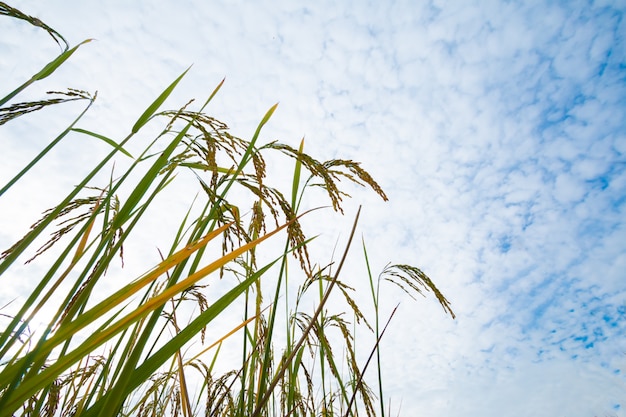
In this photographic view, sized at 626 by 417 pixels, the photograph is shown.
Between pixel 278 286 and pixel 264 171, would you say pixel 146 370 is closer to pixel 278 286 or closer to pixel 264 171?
pixel 278 286

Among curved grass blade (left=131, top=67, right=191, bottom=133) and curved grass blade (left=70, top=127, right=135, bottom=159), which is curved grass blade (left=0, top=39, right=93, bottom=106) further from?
curved grass blade (left=131, top=67, right=191, bottom=133)

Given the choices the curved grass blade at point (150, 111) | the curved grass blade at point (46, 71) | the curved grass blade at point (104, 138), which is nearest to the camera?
the curved grass blade at point (46, 71)

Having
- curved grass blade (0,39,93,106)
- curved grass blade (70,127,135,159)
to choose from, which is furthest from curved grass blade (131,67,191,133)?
curved grass blade (0,39,93,106)

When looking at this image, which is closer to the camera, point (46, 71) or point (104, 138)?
point (46, 71)

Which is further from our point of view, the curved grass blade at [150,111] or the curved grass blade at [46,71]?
the curved grass blade at [150,111]

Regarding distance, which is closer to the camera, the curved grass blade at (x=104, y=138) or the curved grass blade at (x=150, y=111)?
the curved grass blade at (x=150, y=111)

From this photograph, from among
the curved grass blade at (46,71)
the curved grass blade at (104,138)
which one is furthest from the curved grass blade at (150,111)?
the curved grass blade at (46,71)

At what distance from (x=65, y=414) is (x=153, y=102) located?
1.91 meters

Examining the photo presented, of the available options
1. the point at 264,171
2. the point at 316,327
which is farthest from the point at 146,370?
the point at 316,327

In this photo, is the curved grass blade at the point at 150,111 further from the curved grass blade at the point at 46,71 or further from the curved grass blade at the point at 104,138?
the curved grass blade at the point at 46,71

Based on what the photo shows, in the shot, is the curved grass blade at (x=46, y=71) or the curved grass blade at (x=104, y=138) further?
the curved grass blade at (x=104, y=138)

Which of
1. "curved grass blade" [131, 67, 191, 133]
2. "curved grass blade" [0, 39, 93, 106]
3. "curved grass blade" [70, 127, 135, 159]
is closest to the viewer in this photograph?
"curved grass blade" [0, 39, 93, 106]

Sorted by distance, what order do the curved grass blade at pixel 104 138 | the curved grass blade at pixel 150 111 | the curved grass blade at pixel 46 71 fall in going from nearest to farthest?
the curved grass blade at pixel 46 71
the curved grass blade at pixel 150 111
the curved grass blade at pixel 104 138

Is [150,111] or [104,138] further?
[104,138]
